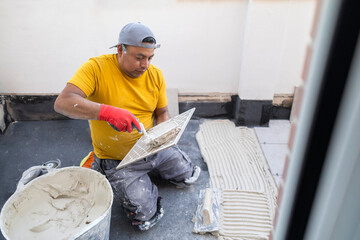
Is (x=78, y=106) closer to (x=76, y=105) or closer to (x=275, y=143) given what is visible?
(x=76, y=105)

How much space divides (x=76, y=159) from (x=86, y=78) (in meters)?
1.07

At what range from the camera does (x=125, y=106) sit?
170 centimetres

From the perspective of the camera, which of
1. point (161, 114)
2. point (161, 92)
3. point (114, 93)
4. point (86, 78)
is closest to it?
point (86, 78)

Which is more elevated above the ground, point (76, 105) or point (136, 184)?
point (76, 105)

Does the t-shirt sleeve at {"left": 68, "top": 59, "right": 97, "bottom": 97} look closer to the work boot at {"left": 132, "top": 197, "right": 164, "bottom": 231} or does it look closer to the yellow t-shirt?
the yellow t-shirt

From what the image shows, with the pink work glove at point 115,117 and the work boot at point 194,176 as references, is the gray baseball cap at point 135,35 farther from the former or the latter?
the work boot at point 194,176

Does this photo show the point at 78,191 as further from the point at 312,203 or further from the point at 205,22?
the point at 205,22

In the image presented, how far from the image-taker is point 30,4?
2.38 m

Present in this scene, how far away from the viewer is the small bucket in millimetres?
1300

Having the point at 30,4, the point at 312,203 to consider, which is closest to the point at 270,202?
the point at 312,203

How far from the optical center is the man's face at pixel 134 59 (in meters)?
1.55

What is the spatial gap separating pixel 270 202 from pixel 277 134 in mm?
973

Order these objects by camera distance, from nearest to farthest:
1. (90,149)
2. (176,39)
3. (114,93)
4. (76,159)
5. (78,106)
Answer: (78,106) < (114,93) < (76,159) < (90,149) < (176,39)

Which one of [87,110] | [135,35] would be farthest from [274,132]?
[87,110]
